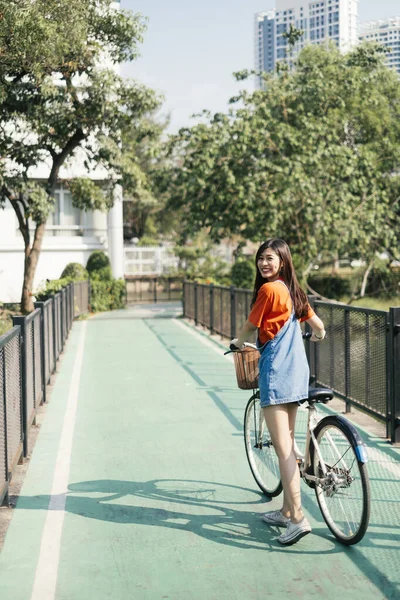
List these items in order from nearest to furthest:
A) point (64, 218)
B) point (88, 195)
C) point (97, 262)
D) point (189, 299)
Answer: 1. point (88, 195)
2. point (189, 299)
3. point (97, 262)
4. point (64, 218)

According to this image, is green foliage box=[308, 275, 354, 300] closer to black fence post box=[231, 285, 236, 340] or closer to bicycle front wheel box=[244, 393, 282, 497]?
black fence post box=[231, 285, 236, 340]

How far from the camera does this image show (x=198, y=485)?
6887mm

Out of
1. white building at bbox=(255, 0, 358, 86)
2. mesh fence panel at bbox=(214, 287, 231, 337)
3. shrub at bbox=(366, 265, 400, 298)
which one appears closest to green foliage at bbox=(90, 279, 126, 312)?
shrub at bbox=(366, 265, 400, 298)

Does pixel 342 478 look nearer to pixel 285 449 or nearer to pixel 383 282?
pixel 285 449

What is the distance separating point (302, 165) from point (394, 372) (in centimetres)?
1767

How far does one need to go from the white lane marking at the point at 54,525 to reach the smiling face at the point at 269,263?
2.20 meters

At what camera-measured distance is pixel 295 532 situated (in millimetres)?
5297

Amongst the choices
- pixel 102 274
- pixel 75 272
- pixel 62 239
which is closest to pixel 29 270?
pixel 75 272

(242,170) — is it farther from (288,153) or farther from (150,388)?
(150,388)

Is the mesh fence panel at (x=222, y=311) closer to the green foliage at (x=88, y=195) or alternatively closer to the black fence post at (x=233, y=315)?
the black fence post at (x=233, y=315)

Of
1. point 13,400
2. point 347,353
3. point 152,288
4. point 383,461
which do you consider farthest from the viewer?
point 152,288

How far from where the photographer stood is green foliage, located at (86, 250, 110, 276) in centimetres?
3522

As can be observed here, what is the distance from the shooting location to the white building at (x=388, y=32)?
109ft

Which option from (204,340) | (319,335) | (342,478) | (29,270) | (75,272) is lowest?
(204,340)
